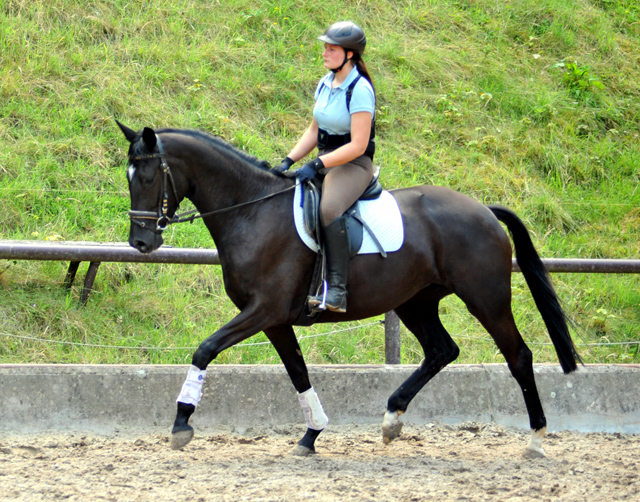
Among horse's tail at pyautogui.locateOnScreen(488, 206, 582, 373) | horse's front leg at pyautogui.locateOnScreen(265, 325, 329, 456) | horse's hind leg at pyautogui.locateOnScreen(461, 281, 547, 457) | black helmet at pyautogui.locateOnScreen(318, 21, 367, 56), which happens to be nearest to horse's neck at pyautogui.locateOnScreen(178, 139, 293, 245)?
horse's front leg at pyautogui.locateOnScreen(265, 325, 329, 456)

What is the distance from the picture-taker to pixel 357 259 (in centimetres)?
464

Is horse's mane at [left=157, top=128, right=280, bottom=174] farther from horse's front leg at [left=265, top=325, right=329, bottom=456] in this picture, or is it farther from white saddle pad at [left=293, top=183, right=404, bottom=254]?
horse's front leg at [left=265, top=325, right=329, bottom=456]

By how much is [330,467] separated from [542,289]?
7.09 feet

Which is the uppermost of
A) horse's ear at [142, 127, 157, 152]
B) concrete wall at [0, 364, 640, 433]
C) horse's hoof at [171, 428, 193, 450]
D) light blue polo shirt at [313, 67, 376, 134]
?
light blue polo shirt at [313, 67, 376, 134]

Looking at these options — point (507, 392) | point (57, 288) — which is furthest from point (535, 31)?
point (57, 288)

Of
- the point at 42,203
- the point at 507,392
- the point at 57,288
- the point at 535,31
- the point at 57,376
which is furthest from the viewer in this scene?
the point at 535,31

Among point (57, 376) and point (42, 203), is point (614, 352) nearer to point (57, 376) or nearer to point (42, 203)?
point (57, 376)

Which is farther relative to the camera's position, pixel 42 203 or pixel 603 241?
pixel 603 241

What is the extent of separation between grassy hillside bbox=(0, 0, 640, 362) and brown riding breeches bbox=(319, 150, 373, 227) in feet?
7.00

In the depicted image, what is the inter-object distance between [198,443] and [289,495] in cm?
144

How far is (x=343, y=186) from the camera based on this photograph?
4.55 m

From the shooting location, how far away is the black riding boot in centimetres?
443

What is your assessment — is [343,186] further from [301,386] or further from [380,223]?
[301,386]

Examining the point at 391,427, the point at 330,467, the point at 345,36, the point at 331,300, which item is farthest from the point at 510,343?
the point at 345,36
